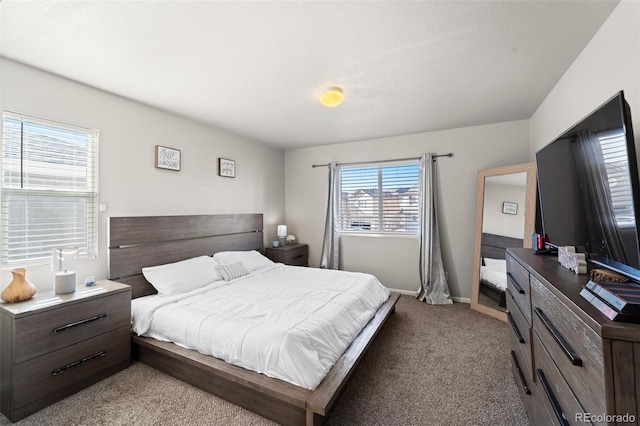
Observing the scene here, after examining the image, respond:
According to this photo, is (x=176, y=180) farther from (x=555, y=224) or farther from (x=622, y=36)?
(x=622, y=36)

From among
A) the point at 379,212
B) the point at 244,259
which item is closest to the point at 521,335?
the point at 379,212

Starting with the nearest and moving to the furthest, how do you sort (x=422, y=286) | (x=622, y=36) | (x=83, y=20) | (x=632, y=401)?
(x=632, y=401) < (x=622, y=36) < (x=83, y=20) < (x=422, y=286)

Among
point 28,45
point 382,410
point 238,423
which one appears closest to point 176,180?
point 28,45

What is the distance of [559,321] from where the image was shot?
108 cm

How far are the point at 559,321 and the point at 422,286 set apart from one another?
10.1 ft

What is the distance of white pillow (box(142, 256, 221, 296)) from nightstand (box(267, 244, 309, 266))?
138 cm

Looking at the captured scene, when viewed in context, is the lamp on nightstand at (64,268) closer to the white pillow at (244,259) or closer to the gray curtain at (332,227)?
the white pillow at (244,259)

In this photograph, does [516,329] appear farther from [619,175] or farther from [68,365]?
[68,365]

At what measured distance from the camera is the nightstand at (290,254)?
4.42 m

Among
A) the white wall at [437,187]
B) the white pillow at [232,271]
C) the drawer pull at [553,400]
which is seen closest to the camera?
the drawer pull at [553,400]

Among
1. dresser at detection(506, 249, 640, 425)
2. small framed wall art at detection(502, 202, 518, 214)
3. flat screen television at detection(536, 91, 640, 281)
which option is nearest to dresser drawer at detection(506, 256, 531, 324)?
dresser at detection(506, 249, 640, 425)

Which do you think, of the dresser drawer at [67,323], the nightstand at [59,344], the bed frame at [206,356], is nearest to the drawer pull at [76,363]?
the nightstand at [59,344]

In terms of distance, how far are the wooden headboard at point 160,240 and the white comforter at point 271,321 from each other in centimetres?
46

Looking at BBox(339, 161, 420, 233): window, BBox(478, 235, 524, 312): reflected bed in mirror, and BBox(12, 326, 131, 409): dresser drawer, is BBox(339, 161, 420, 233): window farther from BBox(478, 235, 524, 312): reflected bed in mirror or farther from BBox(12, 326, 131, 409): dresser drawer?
BBox(12, 326, 131, 409): dresser drawer
